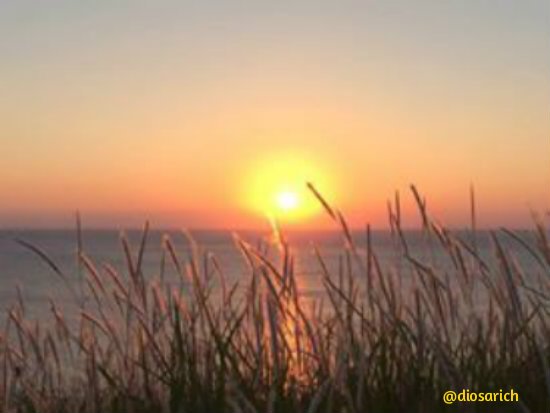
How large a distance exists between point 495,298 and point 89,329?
160cm

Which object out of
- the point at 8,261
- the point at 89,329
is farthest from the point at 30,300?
the point at 8,261

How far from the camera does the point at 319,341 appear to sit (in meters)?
3.40

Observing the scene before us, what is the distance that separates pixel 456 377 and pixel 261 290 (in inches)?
31.3

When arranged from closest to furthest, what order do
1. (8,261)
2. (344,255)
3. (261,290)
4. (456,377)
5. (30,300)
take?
1. (456,377)
2. (261,290)
3. (344,255)
4. (30,300)
5. (8,261)

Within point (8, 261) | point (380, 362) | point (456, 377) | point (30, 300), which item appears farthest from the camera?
point (8, 261)

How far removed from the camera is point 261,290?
3461mm

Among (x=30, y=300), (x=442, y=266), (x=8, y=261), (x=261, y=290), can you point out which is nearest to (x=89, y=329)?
(x=261, y=290)

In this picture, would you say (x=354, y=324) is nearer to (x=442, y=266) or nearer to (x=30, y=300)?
(x=442, y=266)

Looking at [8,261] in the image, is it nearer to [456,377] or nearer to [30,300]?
[30,300]

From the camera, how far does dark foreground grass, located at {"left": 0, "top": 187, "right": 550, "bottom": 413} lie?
3.06m

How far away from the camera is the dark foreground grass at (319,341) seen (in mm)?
3057

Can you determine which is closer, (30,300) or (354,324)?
(354,324)

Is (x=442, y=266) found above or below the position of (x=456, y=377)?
above

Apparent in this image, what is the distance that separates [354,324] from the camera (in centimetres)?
350
